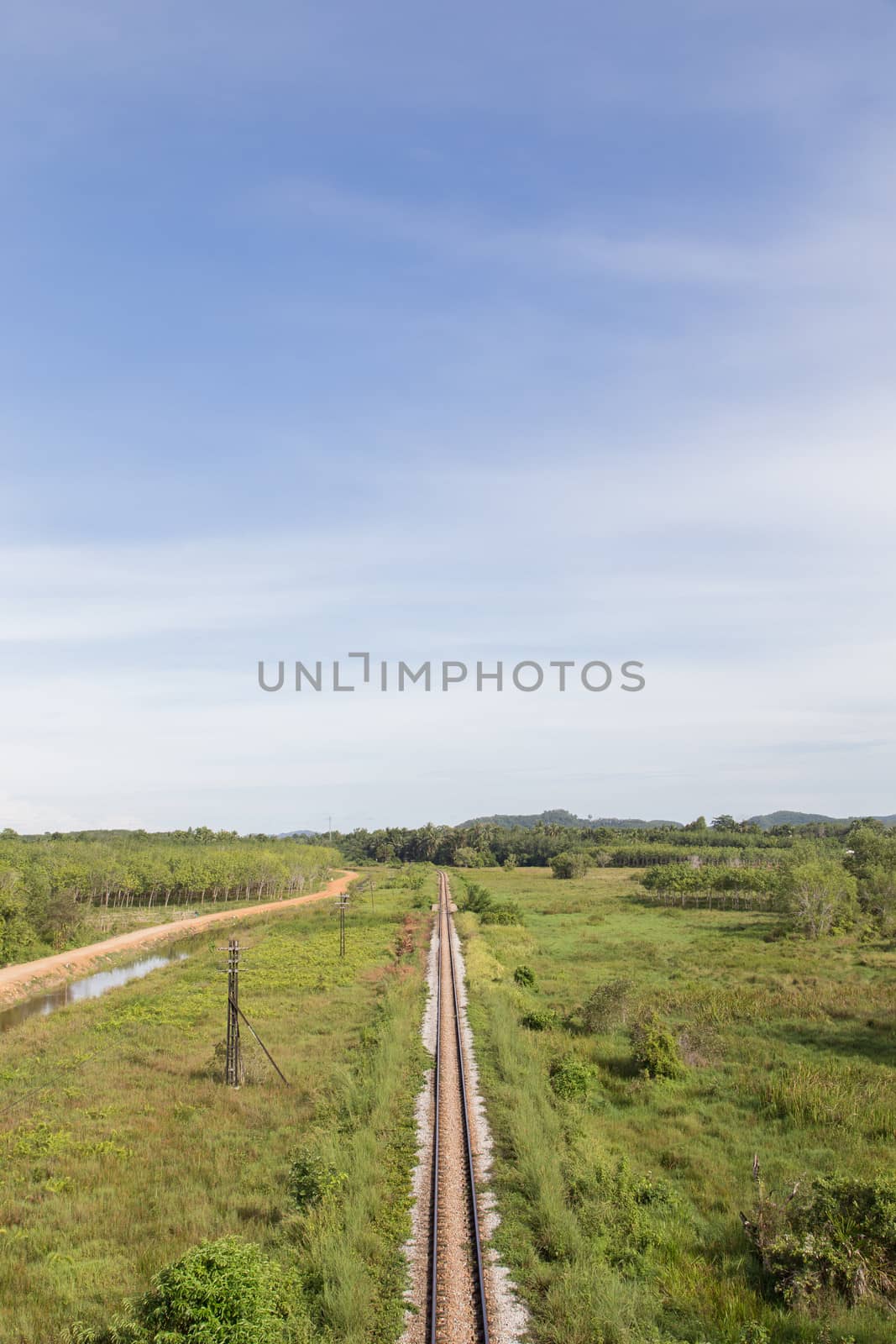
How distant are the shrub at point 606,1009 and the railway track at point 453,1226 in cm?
815

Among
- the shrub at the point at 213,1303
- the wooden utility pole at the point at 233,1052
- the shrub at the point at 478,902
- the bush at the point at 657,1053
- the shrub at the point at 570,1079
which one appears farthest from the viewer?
the shrub at the point at 478,902

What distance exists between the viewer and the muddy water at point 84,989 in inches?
2095

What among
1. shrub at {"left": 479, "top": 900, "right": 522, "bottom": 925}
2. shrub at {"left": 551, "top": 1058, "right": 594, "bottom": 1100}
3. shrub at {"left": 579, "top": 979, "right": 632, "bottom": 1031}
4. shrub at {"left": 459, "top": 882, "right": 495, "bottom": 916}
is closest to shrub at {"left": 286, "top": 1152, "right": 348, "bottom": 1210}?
shrub at {"left": 551, "top": 1058, "right": 594, "bottom": 1100}

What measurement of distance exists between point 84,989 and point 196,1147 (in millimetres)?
44216

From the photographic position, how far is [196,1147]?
25.2 metres

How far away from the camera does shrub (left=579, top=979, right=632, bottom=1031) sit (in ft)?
124

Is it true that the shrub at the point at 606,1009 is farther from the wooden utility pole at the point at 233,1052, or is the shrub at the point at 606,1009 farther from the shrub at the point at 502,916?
the shrub at the point at 502,916

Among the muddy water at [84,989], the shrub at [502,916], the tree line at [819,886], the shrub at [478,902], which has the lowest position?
the muddy water at [84,989]

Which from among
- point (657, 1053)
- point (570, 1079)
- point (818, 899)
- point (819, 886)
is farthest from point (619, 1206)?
point (819, 886)

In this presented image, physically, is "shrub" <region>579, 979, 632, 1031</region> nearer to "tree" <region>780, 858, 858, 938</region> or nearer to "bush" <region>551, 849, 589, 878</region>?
"tree" <region>780, 858, 858, 938</region>

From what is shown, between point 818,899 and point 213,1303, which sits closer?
point 213,1303

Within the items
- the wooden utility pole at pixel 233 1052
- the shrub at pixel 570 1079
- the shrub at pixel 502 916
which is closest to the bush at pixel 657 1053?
the shrub at pixel 570 1079

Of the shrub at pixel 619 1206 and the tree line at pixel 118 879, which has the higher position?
the shrub at pixel 619 1206

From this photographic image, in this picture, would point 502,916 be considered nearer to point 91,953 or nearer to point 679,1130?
point 91,953
